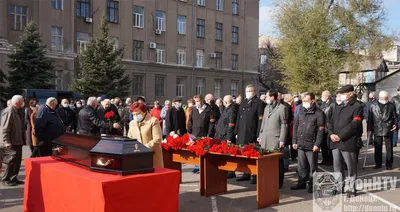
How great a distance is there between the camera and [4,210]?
22.4 feet

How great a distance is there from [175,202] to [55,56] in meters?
29.3

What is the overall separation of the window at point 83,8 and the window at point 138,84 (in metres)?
6.98

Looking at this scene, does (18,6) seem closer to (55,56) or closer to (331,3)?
(55,56)

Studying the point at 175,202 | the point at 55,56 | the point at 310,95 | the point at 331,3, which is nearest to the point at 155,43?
the point at 55,56

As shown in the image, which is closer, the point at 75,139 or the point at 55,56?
the point at 75,139

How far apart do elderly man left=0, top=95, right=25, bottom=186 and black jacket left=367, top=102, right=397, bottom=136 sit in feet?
29.3

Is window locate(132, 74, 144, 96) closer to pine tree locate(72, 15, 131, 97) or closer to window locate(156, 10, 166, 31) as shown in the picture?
window locate(156, 10, 166, 31)

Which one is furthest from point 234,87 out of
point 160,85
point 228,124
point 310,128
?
point 310,128

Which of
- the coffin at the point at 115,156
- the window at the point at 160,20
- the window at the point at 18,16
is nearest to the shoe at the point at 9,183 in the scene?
the coffin at the point at 115,156

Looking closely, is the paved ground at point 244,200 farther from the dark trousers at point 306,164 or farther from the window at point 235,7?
the window at point 235,7

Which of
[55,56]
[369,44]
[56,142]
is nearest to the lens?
[56,142]

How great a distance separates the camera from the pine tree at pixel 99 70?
93.3 feet

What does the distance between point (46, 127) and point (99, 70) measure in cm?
2071

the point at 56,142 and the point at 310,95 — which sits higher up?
the point at 310,95
